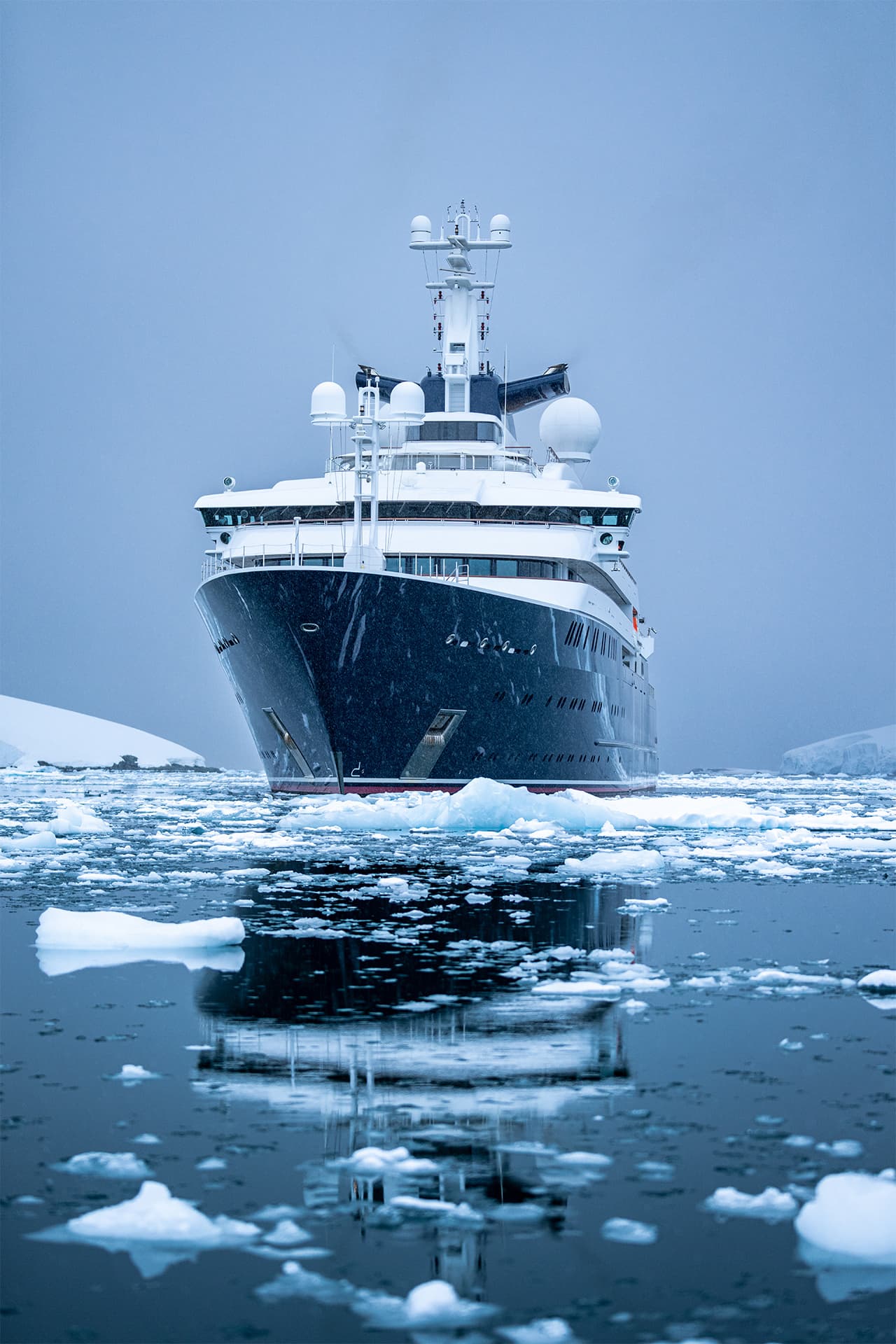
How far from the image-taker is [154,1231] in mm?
3492

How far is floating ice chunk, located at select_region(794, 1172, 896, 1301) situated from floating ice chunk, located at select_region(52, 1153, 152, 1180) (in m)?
1.86

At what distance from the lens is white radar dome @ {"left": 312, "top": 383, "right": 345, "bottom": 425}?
27766 mm

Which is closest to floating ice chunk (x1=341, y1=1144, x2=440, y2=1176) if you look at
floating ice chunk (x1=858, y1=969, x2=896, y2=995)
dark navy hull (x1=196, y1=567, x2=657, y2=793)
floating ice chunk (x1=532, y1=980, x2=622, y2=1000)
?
floating ice chunk (x1=532, y1=980, x2=622, y2=1000)

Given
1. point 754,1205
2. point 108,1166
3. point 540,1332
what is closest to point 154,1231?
point 108,1166

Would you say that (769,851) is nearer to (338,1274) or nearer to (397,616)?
(397,616)

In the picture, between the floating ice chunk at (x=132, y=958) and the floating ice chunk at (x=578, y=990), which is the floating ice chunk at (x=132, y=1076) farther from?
the floating ice chunk at (x=132, y=958)

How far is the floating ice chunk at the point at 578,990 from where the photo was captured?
6961mm

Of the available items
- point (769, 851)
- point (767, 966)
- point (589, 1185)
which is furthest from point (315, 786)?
point (589, 1185)

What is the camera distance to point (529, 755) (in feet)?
86.1

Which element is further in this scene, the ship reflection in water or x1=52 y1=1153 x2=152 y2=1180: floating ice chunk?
x1=52 y1=1153 x2=152 y2=1180: floating ice chunk

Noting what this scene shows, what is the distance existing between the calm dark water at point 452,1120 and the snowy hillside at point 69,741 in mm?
84426

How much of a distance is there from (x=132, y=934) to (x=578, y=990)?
296 centimetres

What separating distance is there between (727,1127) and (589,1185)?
80 cm

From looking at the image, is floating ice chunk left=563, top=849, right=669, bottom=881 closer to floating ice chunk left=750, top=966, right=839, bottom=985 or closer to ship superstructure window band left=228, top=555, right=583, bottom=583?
floating ice chunk left=750, top=966, right=839, bottom=985
